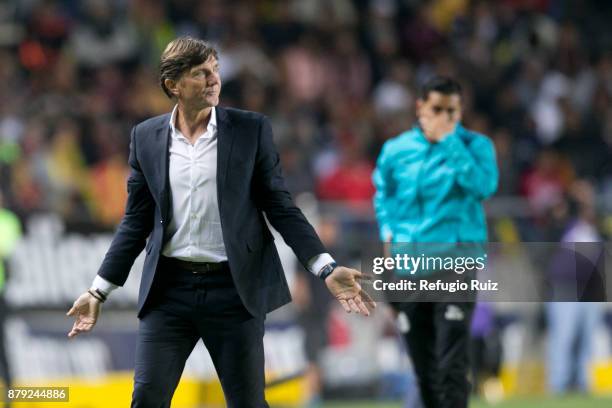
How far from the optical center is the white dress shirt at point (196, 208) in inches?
247

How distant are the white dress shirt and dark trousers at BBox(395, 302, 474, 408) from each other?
2083mm

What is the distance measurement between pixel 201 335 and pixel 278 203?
768mm

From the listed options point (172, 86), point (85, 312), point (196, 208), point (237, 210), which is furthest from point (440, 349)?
point (172, 86)

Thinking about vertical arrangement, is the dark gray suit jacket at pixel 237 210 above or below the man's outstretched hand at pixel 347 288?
above

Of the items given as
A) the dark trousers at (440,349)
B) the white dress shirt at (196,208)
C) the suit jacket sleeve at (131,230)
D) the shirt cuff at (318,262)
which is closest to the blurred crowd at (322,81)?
the dark trousers at (440,349)

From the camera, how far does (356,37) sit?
Result: 61.1 ft

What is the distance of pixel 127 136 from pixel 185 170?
9480 mm

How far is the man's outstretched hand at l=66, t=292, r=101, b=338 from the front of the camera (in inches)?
255

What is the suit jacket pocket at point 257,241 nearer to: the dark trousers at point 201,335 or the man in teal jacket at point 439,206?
the dark trousers at point 201,335

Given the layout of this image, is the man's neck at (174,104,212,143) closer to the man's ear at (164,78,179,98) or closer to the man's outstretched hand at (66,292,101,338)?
the man's ear at (164,78,179,98)

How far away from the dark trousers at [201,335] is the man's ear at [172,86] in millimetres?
861

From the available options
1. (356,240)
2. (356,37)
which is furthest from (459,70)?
(356,240)

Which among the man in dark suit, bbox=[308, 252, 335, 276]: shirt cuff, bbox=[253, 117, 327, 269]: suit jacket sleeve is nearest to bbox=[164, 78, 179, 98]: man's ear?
the man in dark suit

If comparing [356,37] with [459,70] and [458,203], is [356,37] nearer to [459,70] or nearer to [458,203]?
[459,70]
